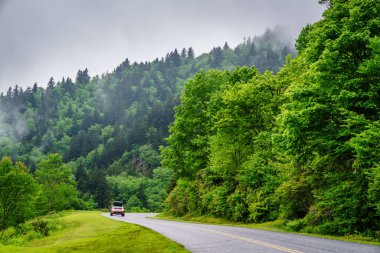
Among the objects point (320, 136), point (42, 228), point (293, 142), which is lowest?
point (42, 228)

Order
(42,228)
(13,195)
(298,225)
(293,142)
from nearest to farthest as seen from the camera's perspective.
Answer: (293,142)
(298,225)
(42,228)
(13,195)

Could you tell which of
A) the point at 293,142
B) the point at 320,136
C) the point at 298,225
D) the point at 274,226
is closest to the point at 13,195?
the point at 274,226

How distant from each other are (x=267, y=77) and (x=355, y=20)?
17.7 metres

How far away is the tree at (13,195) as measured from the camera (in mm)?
56781

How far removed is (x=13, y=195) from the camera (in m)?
58.1

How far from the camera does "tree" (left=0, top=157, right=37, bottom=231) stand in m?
56.8

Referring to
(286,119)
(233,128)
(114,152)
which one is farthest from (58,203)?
(114,152)

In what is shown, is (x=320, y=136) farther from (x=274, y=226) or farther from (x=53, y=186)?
(x=53, y=186)

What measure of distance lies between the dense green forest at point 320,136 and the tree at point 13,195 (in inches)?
1379

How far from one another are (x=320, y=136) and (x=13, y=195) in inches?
2040

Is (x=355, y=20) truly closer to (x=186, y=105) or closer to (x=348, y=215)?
(x=348, y=215)

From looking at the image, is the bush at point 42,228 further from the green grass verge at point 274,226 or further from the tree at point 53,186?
the tree at point 53,186

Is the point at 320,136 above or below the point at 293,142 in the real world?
above

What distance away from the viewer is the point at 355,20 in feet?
70.6
